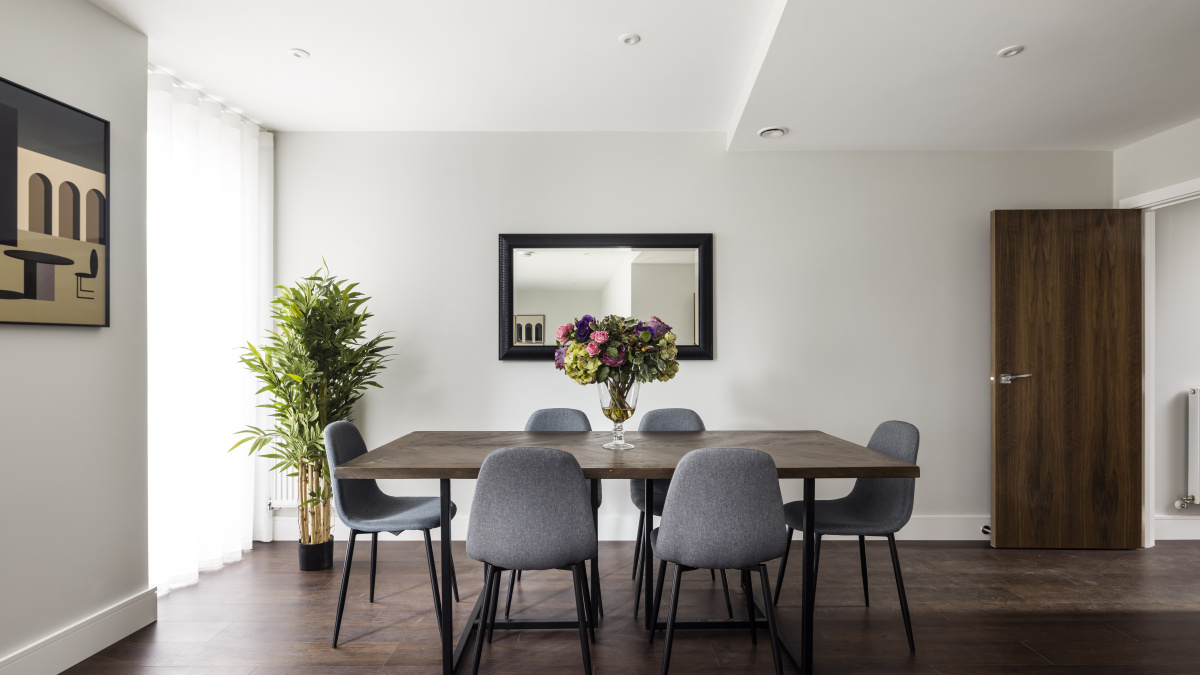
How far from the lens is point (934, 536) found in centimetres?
392

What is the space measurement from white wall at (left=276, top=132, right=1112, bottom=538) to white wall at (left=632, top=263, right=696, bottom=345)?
0.18 meters

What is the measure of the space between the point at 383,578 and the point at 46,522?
1462 millimetres

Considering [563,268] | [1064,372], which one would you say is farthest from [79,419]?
[1064,372]

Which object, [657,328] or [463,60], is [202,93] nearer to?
[463,60]

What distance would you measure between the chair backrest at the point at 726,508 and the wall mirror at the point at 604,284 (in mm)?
1893

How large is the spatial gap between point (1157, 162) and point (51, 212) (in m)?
5.58

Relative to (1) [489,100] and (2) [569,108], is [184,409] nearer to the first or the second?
(1) [489,100]

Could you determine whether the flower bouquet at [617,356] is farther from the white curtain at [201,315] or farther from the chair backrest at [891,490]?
the white curtain at [201,315]

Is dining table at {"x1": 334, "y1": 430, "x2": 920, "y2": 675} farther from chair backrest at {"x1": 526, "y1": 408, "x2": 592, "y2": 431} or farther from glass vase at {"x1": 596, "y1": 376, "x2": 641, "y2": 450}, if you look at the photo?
chair backrest at {"x1": 526, "y1": 408, "x2": 592, "y2": 431}

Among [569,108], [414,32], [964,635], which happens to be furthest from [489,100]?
[964,635]

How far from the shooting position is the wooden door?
3740 millimetres

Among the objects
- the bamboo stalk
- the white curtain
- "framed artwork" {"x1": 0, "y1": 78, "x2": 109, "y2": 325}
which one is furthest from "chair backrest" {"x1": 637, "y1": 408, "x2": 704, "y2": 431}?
"framed artwork" {"x1": 0, "y1": 78, "x2": 109, "y2": 325}

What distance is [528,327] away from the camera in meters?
3.94

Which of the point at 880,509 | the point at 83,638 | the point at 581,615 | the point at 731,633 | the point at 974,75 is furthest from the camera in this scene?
the point at 974,75
